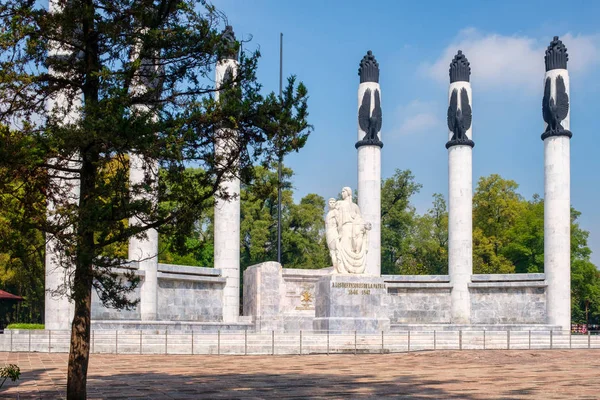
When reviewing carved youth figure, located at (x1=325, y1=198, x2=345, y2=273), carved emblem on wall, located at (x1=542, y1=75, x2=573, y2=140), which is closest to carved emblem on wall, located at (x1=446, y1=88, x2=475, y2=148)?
carved emblem on wall, located at (x1=542, y1=75, x2=573, y2=140)

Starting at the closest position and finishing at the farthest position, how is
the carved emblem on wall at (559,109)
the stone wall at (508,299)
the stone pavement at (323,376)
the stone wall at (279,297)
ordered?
the stone pavement at (323,376) < the stone wall at (279,297) < the stone wall at (508,299) < the carved emblem on wall at (559,109)

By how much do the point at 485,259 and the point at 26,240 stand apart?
179 feet

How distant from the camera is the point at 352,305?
32.1 metres

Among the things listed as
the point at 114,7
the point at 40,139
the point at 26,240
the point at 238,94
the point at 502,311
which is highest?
the point at 114,7

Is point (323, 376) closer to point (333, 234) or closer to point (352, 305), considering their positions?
point (352, 305)

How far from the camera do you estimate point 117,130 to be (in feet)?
35.8

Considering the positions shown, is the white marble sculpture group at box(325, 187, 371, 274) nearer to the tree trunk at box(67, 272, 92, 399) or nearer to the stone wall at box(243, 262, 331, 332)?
the stone wall at box(243, 262, 331, 332)

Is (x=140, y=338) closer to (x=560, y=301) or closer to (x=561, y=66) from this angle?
(x=560, y=301)

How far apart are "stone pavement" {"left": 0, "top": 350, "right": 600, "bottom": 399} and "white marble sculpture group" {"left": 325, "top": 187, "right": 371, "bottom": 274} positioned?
7.13 meters

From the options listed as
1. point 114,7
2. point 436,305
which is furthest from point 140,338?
point 436,305

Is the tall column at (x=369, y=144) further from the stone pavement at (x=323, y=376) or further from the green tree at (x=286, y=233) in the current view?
Answer: the stone pavement at (x=323, y=376)

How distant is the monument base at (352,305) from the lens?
3169 cm

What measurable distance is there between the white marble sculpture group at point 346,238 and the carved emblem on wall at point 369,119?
445 inches

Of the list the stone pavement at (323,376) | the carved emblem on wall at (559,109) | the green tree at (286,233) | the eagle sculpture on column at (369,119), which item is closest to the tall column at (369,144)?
the eagle sculpture on column at (369,119)
